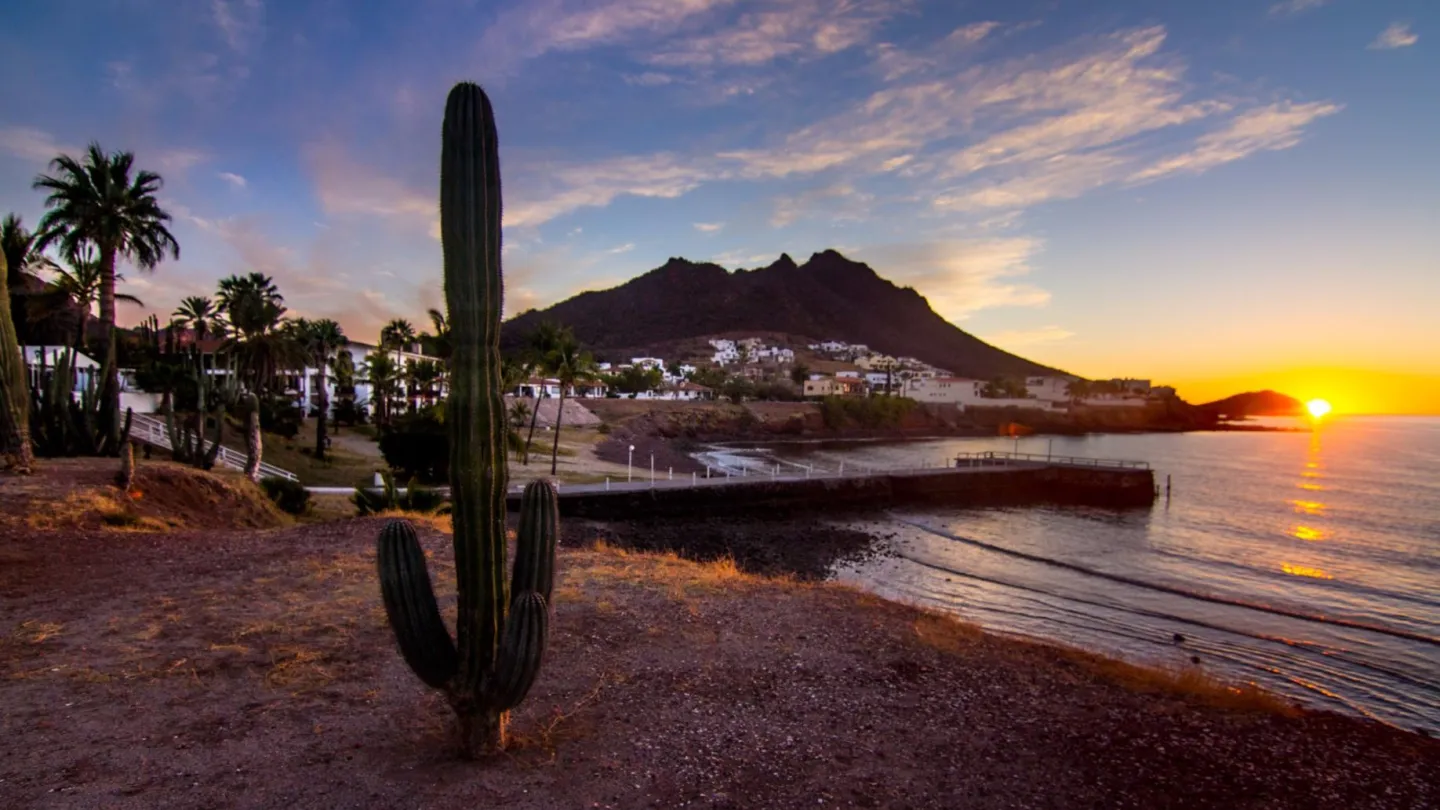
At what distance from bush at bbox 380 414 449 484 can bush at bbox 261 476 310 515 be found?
9.48 meters

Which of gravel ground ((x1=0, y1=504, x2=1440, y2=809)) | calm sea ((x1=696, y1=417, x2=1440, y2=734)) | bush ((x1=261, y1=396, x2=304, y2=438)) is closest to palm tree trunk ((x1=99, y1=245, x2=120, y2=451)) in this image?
bush ((x1=261, y1=396, x2=304, y2=438))

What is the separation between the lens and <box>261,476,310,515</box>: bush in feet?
70.4

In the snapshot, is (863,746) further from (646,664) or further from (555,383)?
(555,383)

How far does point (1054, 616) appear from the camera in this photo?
63.1 ft

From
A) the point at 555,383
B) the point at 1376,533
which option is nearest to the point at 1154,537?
the point at 1376,533

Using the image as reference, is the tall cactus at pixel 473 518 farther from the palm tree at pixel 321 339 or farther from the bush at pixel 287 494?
the palm tree at pixel 321 339

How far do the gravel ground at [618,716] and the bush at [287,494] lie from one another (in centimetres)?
885

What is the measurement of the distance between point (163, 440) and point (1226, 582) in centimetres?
4264

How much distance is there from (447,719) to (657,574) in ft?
24.7

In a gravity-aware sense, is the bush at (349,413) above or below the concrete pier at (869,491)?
above

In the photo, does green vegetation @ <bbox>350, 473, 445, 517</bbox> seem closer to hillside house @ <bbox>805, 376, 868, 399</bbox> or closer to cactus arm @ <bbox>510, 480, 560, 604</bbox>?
cactus arm @ <bbox>510, 480, 560, 604</bbox>

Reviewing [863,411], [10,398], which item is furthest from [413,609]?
[863,411]

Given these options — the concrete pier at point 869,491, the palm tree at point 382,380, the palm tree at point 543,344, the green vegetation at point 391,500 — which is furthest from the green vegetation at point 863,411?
the green vegetation at point 391,500

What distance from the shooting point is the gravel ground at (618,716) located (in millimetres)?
5879
